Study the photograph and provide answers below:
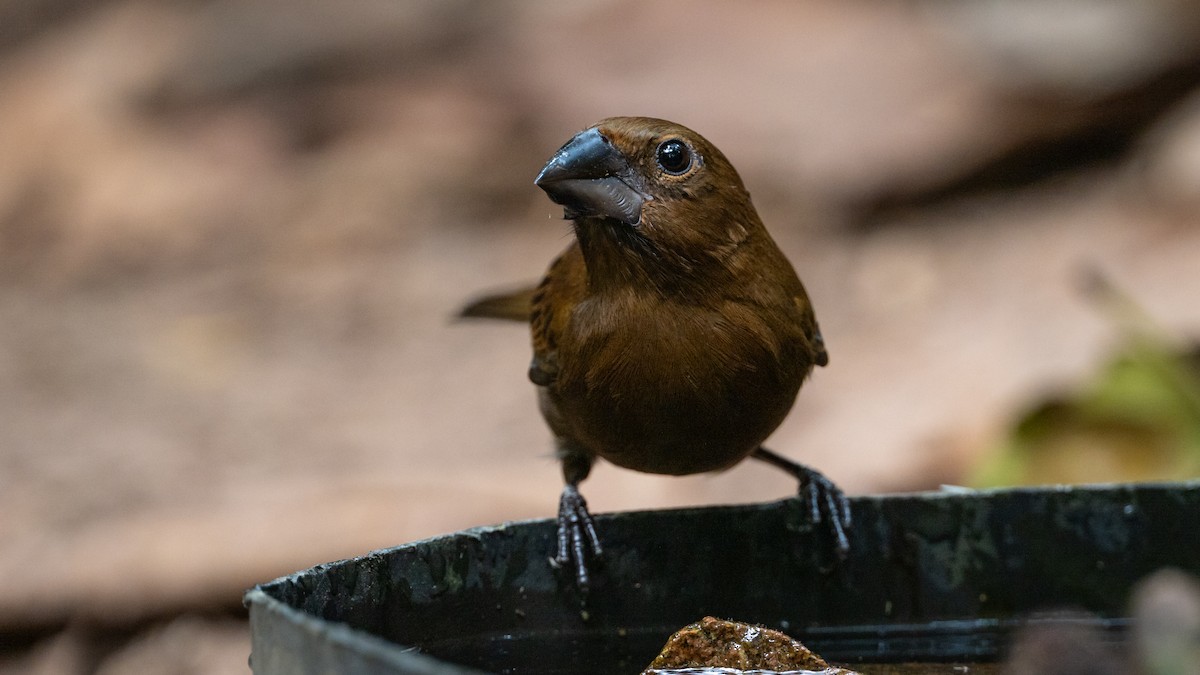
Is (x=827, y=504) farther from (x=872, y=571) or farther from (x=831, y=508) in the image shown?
(x=872, y=571)

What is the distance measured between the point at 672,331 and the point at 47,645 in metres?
3.72

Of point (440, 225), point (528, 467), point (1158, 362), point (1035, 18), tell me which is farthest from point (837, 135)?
point (1158, 362)

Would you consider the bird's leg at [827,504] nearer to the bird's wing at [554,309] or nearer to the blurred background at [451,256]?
the bird's wing at [554,309]

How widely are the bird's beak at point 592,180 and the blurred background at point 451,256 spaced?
2.11 m

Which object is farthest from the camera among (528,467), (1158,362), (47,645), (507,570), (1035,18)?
(1035,18)

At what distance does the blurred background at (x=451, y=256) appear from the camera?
5.61 meters

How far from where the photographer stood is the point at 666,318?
113 inches

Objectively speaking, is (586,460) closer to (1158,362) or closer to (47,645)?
(1158,362)

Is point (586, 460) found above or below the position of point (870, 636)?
above

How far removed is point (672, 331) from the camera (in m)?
2.87

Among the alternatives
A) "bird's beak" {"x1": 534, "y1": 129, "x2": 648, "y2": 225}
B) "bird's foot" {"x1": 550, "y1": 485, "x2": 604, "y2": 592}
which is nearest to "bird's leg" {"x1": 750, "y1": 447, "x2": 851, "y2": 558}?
"bird's foot" {"x1": 550, "y1": 485, "x2": 604, "y2": 592}

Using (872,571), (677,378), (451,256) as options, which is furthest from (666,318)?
(451,256)

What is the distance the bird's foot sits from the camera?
2.70m

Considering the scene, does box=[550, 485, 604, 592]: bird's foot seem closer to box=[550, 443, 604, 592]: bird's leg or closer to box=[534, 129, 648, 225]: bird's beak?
box=[550, 443, 604, 592]: bird's leg
